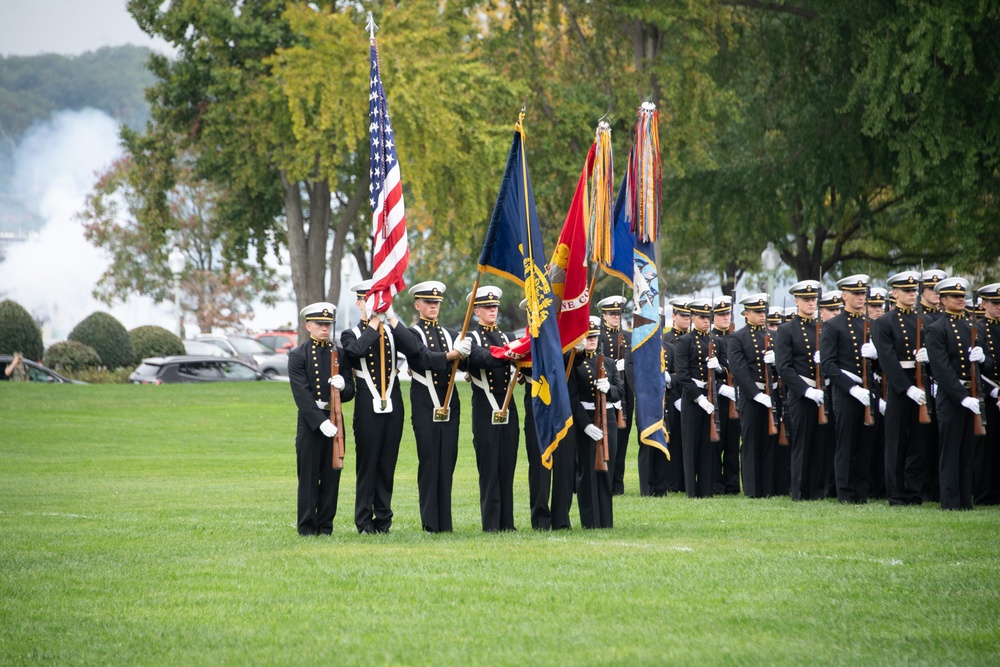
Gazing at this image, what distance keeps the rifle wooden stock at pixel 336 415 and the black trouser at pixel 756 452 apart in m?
5.42

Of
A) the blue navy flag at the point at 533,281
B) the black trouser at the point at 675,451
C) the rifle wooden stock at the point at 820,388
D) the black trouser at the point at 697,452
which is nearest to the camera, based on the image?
the blue navy flag at the point at 533,281

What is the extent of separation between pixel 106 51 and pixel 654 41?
93010mm

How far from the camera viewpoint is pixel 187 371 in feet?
114


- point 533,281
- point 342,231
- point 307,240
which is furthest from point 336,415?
point 307,240

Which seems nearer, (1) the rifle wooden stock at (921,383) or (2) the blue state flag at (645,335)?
(2) the blue state flag at (645,335)

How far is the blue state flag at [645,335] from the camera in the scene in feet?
38.1

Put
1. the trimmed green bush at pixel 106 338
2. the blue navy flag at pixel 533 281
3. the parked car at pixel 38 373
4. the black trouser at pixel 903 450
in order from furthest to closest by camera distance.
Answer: the trimmed green bush at pixel 106 338 < the parked car at pixel 38 373 < the black trouser at pixel 903 450 < the blue navy flag at pixel 533 281

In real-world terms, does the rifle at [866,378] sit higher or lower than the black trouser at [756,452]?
higher

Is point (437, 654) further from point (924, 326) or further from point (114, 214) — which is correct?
point (114, 214)

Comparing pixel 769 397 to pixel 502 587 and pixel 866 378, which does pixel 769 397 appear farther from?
pixel 502 587

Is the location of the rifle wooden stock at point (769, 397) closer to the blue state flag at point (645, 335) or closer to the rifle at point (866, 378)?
the rifle at point (866, 378)

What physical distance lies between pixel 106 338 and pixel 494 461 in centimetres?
2676

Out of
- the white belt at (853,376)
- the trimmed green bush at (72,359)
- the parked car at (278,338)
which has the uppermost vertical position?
the parked car at (278,338)

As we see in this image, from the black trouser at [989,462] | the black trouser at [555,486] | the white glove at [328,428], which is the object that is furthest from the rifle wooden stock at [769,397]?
the white glove at [328,428]
